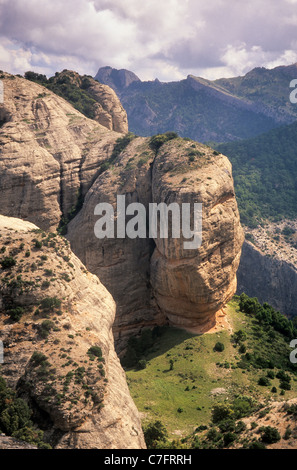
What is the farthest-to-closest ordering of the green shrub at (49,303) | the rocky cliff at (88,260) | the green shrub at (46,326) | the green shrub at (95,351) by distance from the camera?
the green shrub at (49,303) < the green shrub at (46,326) < the green shrub at (95,351) < the rocky cliff at (88,260)

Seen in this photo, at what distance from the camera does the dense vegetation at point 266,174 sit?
130625mm

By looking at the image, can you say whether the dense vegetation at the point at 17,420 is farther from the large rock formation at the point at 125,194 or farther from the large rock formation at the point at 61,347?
the large rock formation at the point at 125,194

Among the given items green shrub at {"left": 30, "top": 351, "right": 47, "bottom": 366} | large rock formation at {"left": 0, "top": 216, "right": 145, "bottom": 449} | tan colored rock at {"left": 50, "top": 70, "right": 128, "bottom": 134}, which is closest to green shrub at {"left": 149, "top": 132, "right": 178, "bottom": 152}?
tan colored rock at {"left": 50, "top": 70, "right": 128, "bottom": 134}

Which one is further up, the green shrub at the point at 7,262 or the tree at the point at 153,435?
the green shrub at the point at 7,262

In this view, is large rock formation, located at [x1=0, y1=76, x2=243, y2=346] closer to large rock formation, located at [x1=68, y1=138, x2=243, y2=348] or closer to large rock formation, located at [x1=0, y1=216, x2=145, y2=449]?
large rock formation, located at [x1=68, y1=138, x2=243, y2=348]

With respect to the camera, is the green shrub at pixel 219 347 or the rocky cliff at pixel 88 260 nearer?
the rocky cliff at pixel 88 260

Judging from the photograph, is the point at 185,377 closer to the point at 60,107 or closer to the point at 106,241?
the point at 106,241

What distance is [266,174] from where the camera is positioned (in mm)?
A: 147500

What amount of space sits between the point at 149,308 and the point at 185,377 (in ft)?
55.4

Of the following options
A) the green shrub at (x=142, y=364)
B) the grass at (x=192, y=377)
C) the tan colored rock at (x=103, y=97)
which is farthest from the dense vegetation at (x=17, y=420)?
the tan colored rock at (x=103, y=97)

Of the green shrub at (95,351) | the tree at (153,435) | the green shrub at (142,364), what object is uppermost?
the green shrub at (95,351)

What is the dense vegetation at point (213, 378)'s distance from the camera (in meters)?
39.0

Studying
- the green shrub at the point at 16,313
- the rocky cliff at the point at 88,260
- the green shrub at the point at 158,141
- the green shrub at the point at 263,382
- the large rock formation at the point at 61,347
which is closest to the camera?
the large rock formation at the point at 61,347
